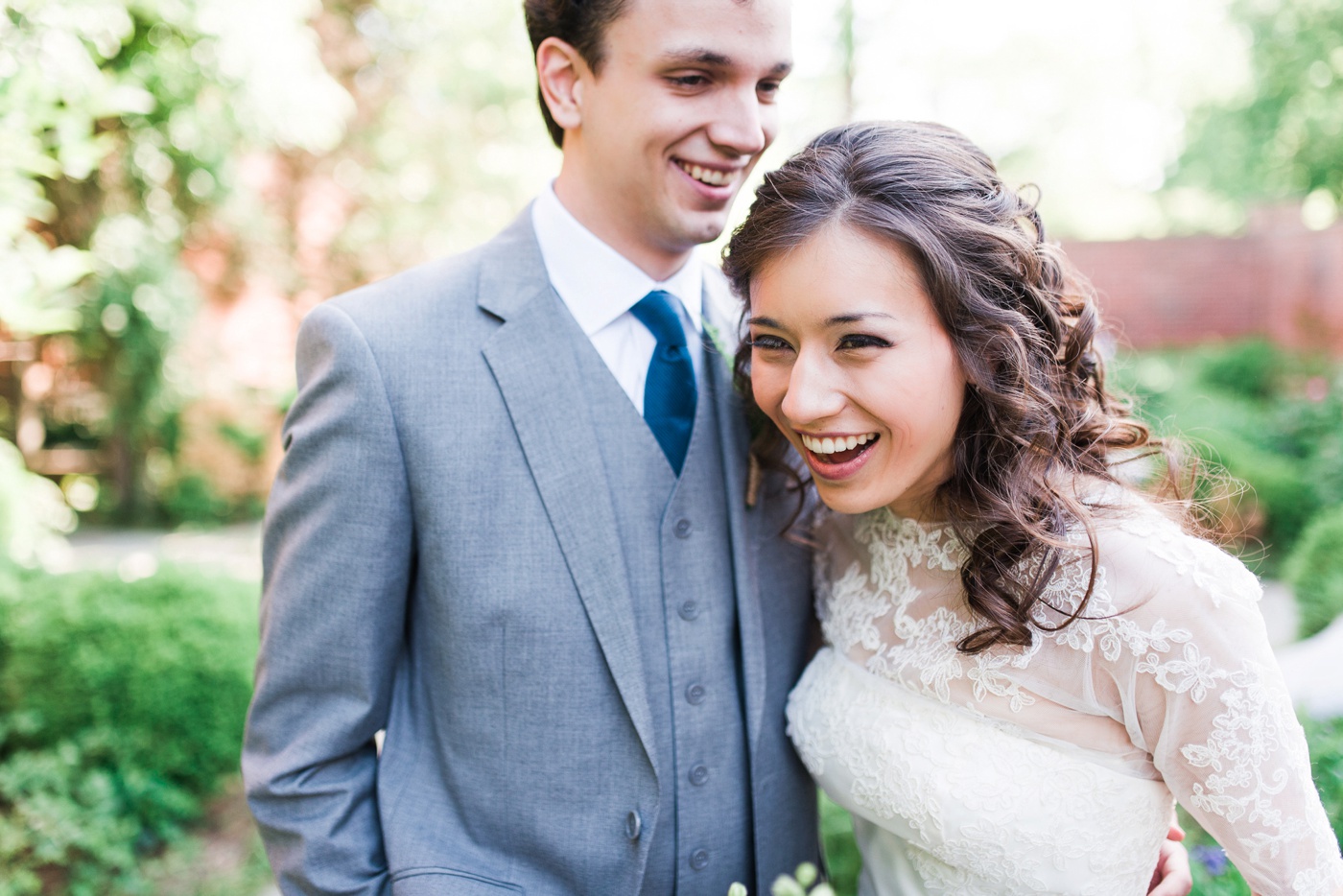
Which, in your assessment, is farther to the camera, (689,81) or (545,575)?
(689,81)

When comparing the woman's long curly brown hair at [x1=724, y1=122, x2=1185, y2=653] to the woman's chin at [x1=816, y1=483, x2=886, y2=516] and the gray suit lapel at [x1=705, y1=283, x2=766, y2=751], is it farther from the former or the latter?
the gray suit lapel at [x1=705, y1=283, x2=766, y2=751]

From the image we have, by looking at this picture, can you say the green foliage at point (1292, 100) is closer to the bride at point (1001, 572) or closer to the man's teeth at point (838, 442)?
the bride at point (1001, 572)

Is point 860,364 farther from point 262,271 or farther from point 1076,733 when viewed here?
point 262,271

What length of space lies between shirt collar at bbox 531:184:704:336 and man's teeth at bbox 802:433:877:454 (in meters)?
0.53

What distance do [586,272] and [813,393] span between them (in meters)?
0.64

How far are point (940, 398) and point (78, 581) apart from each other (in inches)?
166

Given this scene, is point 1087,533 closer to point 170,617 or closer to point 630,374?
point 630,374

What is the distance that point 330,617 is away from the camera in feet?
5.41

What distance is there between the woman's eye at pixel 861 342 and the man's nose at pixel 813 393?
0.04 m

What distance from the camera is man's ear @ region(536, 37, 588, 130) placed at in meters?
1.96

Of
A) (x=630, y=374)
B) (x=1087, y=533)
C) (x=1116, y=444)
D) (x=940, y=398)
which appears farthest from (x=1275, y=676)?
(x=630, y=374)

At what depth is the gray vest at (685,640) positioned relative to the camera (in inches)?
67.1

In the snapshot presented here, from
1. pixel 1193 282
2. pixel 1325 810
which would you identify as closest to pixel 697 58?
pixel 1325 810

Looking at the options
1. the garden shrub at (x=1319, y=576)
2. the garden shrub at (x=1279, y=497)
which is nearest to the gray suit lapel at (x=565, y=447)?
the garden shrub at (x=1319, y=576)
